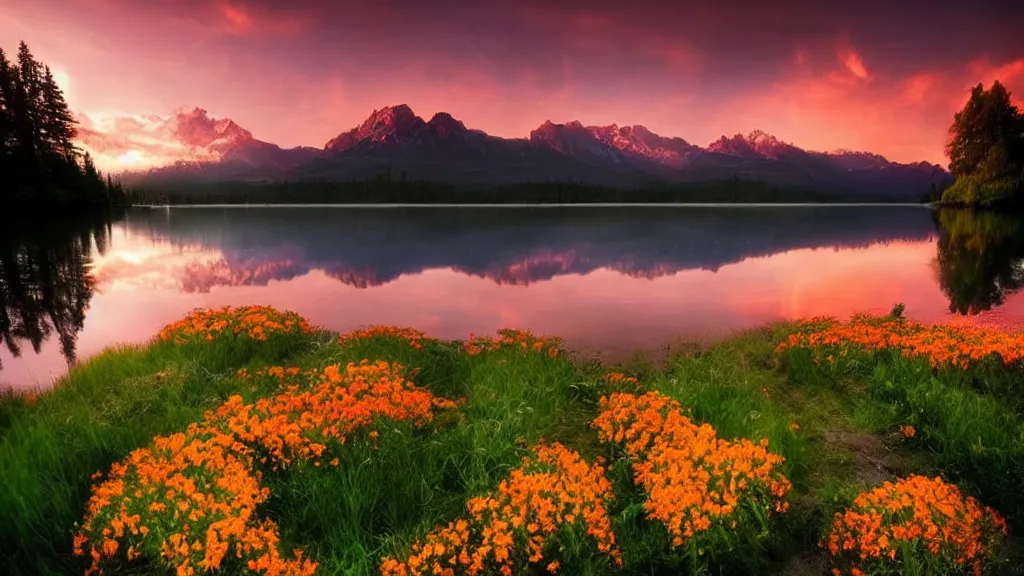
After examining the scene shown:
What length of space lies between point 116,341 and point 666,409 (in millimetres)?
17302

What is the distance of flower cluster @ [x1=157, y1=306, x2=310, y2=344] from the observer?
14.7m

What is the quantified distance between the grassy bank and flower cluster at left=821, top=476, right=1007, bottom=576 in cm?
3

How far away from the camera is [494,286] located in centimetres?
3089

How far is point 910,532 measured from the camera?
6.22m

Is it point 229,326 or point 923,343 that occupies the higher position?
point 923,343

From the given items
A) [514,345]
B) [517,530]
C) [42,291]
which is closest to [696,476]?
[517,530]

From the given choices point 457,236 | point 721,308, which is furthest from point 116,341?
point 457,236

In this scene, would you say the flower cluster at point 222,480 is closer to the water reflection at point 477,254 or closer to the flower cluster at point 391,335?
the flower cluster at point 391,335

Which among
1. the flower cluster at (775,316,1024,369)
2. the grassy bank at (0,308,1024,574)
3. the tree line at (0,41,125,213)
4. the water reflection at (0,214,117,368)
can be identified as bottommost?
the water reflection at (0,214,117,368)

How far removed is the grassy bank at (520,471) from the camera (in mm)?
6434

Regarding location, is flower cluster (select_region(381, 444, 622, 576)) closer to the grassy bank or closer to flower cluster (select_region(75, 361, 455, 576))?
the grassy bank

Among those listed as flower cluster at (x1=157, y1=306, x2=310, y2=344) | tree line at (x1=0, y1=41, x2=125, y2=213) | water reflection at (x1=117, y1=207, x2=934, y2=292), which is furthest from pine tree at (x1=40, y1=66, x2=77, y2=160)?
flower cluster at (x1=157, y1=306, x2=310, y2=344)

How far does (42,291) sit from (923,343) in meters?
34.0

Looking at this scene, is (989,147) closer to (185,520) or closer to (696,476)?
(696,476)
